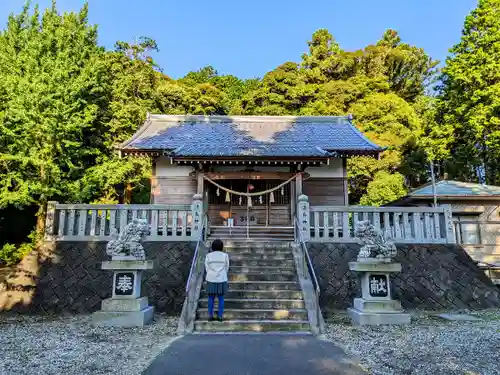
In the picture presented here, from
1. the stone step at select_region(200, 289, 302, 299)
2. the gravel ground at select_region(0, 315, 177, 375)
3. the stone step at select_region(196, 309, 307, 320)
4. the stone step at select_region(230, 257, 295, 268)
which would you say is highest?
the stone step at select_region(230, 257, 295, 268)

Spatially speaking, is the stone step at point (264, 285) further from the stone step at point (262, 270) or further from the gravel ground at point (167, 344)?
the gravel ground at point (167, 344)

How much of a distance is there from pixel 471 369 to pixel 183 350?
388 cm

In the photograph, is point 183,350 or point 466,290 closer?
point 183,350

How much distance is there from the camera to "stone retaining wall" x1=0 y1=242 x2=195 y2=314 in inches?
304

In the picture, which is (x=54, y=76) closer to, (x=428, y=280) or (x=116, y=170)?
(x=116, y=170)

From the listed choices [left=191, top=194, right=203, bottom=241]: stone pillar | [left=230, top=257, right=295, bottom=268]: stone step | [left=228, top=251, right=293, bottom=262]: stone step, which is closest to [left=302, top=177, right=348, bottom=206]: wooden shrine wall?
[left=228, top=251, right=293, bottom=262]: stone step

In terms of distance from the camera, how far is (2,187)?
14000mm

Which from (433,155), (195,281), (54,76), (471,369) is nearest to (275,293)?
(195,281)

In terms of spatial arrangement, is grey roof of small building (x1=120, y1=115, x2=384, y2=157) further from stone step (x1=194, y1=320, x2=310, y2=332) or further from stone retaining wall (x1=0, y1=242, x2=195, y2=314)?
stone step (x1=194, y1=320, x2=310, y2=332)

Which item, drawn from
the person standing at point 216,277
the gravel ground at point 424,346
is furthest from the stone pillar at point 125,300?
the gravel ground at point 424,346

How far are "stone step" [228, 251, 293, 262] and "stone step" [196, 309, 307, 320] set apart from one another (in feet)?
6.64

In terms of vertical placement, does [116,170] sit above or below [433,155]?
below

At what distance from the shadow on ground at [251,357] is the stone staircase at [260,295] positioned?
53 cm

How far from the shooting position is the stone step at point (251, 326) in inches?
244
